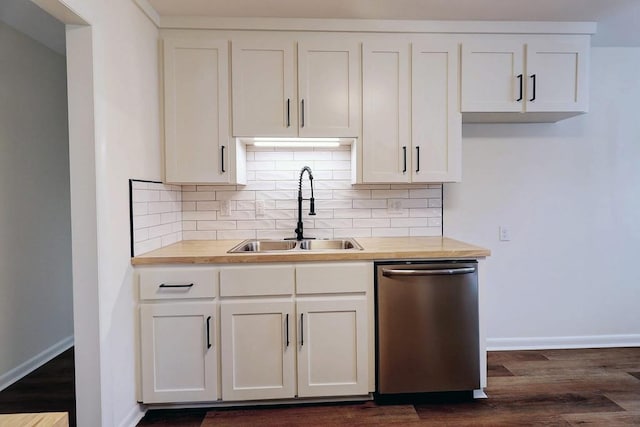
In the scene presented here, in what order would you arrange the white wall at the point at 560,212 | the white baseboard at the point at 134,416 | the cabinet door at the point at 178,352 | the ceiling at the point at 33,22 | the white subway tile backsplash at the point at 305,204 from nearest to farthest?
the white baseboard at the point at 134,416 → the cabinet door at the point at 178,352 → the ceiling at the point at 33,22 → the white subway tile backsplash at the point at 305,204 → the white wall at the point at 560,212

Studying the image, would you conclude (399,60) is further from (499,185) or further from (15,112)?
(15,112)

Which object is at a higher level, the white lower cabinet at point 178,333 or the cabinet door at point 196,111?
the cabinet door at point 196,111

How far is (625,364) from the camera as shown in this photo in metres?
2.46

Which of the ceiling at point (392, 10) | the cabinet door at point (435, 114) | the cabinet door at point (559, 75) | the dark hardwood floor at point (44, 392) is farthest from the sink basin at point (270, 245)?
the cabinet door at point (559, 75)

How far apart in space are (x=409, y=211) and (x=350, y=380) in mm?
1290

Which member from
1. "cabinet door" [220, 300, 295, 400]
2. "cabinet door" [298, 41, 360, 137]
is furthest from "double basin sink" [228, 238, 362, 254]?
"cabinet door" [298, 41, 360, 137]

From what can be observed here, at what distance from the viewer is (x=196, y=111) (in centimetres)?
221

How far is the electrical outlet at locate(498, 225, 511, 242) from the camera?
2688mm

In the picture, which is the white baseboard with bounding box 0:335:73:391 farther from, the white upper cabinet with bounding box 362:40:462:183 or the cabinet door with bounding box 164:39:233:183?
the white upper cabinet with bounding box 362:40:462:183

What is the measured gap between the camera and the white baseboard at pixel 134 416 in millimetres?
1775

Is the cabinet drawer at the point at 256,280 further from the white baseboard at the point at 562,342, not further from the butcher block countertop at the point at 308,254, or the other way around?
the white baseboard at the point at 562,342

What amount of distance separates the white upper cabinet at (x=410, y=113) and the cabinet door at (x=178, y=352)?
4.45 ft

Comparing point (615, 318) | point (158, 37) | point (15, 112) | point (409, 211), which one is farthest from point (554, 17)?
point (15, 112)

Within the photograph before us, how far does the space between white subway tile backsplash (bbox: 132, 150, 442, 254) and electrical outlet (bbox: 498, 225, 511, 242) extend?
1.58 feet
